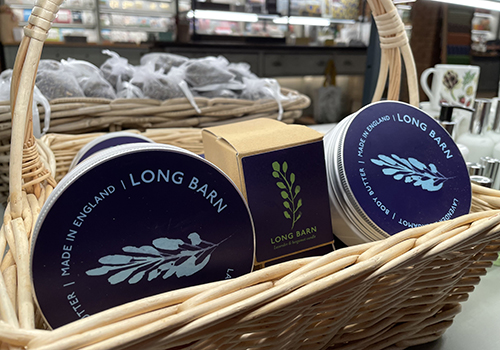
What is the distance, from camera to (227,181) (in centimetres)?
38

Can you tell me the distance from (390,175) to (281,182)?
0.51 ft

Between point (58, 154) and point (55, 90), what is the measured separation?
0.30 m

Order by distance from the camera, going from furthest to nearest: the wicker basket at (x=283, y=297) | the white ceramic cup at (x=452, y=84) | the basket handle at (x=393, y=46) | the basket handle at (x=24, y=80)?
1. the white ceramic cup at (x=452, y=84)
2. the basket handle at (x=393, y=46)
3. the basket handle at (x=24, y=80)
4. the wicker basket at (x=283, y=297)

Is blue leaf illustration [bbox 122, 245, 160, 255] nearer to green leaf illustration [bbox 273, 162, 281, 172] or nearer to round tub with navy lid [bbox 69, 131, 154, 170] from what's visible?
green leaf illustration [bbox 273, 162, 281, 172]

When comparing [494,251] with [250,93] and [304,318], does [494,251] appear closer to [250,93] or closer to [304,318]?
[304,318]

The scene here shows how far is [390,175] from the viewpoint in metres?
0.48

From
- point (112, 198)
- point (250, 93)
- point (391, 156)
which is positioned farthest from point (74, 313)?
point (250, 93)

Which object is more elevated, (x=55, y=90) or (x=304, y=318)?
(x=55, y=90)

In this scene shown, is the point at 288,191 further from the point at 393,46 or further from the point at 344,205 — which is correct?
the point at 393,46

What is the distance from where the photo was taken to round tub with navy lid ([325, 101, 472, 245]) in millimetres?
466

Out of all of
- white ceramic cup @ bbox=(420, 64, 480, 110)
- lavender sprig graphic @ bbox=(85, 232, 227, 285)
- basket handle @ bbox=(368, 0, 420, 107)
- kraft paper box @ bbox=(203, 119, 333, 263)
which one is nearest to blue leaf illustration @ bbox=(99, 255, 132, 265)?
lavender sprig graphic @ bbox=(85, 232, 227, 285)

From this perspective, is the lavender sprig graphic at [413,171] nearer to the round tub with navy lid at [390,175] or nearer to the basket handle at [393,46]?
the round tub with navy lid at [390,175]

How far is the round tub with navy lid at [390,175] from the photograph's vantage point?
47 cm

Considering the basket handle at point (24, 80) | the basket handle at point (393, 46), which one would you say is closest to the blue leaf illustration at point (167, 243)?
the basket handle at point (24, 80)
